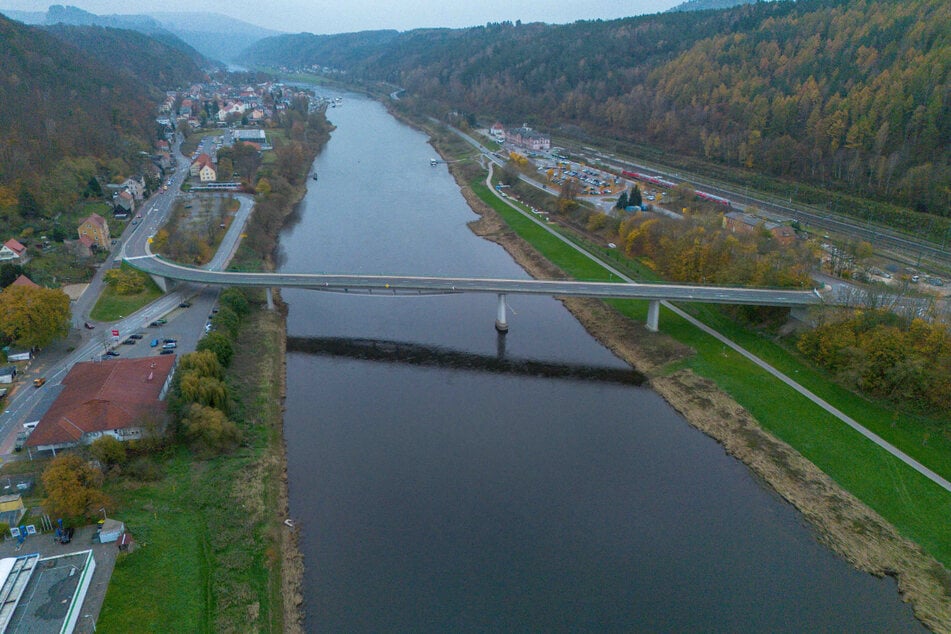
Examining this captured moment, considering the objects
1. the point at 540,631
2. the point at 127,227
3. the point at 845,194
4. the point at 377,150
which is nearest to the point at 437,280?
the point at 540,631

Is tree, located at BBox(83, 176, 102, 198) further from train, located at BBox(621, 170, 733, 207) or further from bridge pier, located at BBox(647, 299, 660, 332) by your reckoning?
train, located at BBox(621, 170, 733, 207)

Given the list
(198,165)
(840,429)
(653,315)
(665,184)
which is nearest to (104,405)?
(653,315)

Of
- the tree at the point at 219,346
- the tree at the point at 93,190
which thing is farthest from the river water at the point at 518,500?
the tree at the point at 93,190

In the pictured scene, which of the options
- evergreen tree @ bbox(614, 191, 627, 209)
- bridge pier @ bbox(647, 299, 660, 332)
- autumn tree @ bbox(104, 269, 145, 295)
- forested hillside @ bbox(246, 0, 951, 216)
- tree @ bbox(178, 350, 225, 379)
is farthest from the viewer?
forested hillside @ bbox(246, 0, 951, 216)

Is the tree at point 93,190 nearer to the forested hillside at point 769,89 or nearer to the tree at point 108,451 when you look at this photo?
the tree at point 108,451

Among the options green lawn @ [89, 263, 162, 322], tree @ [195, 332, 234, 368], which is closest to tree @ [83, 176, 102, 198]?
green lawn @ [89, 263, 162, 322]

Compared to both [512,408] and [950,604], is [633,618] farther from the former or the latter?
[512,408]
